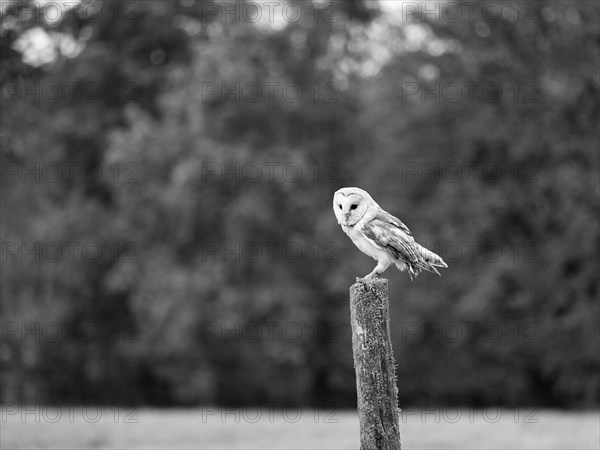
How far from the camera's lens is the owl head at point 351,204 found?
8.08 m

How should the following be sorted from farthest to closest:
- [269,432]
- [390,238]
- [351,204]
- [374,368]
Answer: [269,432]
[351,204]
[390,238]
[374,368]

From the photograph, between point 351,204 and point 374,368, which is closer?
point 374,368

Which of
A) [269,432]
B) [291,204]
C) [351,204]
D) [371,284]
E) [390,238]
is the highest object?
[291,204]

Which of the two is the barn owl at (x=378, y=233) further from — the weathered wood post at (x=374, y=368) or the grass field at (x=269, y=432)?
the grass field at (x=269, y=432)

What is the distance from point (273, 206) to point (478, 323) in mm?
6924

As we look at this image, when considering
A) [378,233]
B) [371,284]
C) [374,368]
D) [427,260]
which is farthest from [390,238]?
[374,368]

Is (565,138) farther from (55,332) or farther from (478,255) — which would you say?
(55,332)

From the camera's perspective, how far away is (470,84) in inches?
1061

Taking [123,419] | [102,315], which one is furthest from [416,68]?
[123,419]

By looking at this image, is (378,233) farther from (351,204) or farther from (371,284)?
(371,284)

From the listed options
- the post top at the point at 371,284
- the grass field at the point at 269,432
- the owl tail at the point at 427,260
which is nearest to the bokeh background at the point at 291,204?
the grass field at the point at 269,432

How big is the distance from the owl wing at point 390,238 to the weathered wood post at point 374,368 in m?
0.74

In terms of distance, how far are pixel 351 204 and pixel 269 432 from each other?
988 centimetres

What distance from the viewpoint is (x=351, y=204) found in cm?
810
